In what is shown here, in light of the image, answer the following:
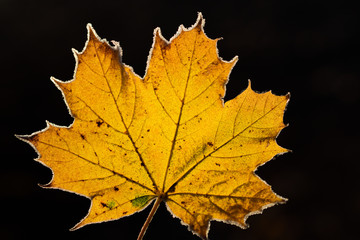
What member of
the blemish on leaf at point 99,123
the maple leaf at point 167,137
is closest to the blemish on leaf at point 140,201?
the maple leaf at point 167,137

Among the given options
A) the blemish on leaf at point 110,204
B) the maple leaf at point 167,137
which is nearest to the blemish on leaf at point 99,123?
the maple leaf at point 167,137

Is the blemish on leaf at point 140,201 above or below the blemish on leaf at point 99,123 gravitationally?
below

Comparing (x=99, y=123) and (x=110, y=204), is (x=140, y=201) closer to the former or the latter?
(x=110, y=204)

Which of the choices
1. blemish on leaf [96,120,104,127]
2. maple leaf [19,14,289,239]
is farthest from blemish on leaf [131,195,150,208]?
blemish on leaf [96,120,104,127]

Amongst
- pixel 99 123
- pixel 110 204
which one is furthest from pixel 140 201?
pixel 99 123

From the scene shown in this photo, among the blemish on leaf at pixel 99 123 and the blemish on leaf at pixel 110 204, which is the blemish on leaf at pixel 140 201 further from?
the blemish on leaf at pixel 99 123

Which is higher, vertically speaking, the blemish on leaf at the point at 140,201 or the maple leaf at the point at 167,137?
the maple leaf at the point at 167,137

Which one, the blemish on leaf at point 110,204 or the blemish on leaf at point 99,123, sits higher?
the blemish on leaf at point 99,123

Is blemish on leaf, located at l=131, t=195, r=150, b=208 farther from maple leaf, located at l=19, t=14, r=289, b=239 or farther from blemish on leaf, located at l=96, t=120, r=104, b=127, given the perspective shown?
blemish on leaf, located at l=96, t=120, r=104, b=127
